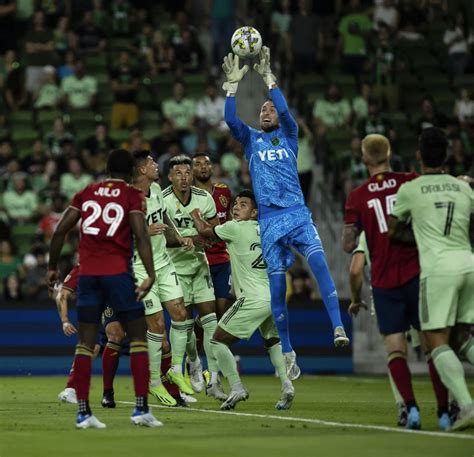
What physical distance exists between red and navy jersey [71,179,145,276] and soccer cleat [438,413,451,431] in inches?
110

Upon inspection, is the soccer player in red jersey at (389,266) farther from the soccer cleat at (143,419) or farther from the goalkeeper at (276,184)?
the goalkeeper at (276,184)

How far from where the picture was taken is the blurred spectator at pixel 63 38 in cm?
3088

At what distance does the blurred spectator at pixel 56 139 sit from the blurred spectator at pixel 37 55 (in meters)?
2.26

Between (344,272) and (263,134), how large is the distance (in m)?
10.7

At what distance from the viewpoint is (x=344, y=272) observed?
2645 cm

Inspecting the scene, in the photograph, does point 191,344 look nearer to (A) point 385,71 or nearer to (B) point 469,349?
(B) point 469,349

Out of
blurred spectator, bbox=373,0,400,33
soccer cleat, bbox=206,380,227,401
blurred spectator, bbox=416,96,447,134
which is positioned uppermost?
A: blurred spectator, bbox=373,0,400,33

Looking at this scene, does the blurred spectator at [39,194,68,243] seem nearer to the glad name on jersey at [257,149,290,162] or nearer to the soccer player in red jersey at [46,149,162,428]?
the glad name on jersey at [257,149,290,162]

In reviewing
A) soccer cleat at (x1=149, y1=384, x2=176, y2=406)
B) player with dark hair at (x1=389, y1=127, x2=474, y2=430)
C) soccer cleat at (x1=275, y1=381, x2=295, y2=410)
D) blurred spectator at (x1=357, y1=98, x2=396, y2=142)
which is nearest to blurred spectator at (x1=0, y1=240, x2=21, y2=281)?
blurred spectator at (x1=357, y1=98, x2=396, y2=142)

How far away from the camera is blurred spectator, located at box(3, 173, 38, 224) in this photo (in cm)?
2697

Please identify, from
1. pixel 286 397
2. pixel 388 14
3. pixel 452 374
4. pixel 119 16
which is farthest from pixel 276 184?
pixel 388 14

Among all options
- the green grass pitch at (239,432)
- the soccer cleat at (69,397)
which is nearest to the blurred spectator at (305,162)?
the green grass pitch at (239,432)

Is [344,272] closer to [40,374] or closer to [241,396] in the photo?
[40,374]

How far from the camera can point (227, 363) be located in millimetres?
15344
